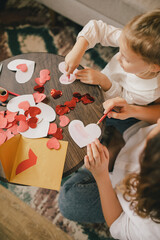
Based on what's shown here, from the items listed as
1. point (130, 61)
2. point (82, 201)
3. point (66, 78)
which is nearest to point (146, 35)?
point (130, 61)

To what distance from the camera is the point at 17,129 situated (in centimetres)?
80

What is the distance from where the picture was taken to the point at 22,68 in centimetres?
90

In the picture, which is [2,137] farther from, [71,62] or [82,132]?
[71,62]

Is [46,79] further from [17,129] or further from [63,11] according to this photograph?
[63,11]

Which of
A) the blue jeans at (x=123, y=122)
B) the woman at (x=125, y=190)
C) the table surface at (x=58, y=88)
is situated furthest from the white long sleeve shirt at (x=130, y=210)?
the table surface at (x=58, y=88)

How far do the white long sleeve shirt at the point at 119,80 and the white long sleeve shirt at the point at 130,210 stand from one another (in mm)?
155

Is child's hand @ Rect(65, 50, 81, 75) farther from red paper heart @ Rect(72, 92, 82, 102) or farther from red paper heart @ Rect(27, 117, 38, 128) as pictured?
red paper heart @ Rect(27, 117, 38, 128)

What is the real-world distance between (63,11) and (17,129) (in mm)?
1135

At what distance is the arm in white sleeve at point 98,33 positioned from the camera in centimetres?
94

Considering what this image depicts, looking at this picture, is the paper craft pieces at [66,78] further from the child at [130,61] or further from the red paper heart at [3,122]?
the red paper heart at [3,122]

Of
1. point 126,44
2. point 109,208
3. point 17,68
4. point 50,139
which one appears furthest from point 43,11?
point 109,208

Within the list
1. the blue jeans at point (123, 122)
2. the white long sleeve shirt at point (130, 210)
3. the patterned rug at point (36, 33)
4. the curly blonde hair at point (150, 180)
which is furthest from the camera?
the patterned rug at point (36, 33)

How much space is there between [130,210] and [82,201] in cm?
22

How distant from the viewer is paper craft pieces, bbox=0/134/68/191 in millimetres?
732
